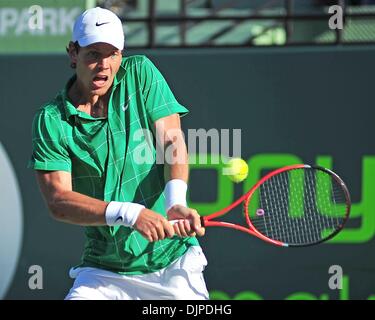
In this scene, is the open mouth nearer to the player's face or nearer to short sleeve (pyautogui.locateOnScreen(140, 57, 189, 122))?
the player's face

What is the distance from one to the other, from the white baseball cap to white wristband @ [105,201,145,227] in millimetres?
586

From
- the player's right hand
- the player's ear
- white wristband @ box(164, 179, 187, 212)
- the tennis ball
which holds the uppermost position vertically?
the player's ear

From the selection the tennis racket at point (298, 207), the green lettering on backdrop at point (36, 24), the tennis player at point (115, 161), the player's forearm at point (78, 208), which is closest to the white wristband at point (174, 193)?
the tennis player at point (115, 161)

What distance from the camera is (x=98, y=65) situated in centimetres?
365

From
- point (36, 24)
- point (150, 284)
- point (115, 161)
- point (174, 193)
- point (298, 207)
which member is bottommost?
point (150, 284)

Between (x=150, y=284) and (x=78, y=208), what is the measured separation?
416mm

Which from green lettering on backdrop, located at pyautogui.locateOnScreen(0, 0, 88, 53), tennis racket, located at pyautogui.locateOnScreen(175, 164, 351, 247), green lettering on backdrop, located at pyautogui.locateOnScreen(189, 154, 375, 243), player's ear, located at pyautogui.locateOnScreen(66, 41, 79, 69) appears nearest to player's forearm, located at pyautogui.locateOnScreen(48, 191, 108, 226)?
player's ear, located at pyautogui.locateOnScreen(66, 41, 79, 69)

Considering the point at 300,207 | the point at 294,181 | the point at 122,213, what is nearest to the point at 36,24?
the point at 294,181

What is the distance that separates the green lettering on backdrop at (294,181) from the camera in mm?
6230

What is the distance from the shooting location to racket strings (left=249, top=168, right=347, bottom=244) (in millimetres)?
5184

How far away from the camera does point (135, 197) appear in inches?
147

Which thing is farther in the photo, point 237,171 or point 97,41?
point 237,171

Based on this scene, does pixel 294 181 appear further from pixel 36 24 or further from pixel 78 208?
pixel 78 208
